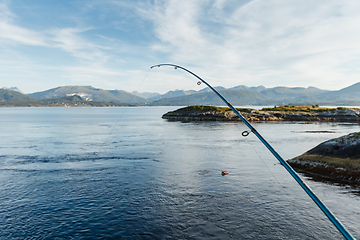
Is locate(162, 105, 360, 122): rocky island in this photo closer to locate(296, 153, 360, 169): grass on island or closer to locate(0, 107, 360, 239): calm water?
locate(296, 153, 360, 169): grass on island

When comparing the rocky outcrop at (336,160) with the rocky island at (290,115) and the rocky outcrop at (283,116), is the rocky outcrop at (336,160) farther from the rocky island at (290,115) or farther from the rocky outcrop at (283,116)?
the rocky outcrop at (283,116)

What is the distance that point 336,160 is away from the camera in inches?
764

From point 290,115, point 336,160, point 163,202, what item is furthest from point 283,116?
point 163,202

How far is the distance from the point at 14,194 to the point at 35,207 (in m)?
3.47

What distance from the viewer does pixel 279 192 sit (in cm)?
1652

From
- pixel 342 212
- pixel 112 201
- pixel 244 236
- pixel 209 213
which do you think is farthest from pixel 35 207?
pixel 342 212

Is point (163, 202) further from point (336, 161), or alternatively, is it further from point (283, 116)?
point (283, 116)

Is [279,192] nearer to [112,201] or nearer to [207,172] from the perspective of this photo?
[207,172]

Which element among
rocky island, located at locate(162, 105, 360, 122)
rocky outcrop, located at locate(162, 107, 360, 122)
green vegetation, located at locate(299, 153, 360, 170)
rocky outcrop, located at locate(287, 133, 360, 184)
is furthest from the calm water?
rocky island, located at locate(162, 105, 360, 122)

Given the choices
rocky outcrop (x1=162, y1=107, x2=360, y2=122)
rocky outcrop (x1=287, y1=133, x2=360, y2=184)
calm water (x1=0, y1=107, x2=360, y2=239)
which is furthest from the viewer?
rocky outcrop (x1=162, y1=107, x2=360, y2=122)

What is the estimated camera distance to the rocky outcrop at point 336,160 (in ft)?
59.4

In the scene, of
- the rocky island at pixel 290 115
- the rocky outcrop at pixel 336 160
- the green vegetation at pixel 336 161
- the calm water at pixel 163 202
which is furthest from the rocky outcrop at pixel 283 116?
the calm water at pixel 163 202

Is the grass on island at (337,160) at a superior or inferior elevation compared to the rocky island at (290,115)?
inferior

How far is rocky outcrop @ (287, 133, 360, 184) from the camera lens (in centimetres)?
1811
